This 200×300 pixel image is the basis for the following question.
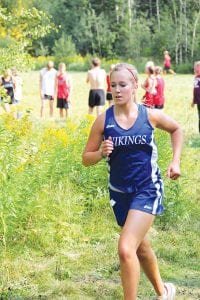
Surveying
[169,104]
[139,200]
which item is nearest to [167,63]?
[169,104]

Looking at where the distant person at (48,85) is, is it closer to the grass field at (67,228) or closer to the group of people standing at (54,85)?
the group of people standing at (54,85)

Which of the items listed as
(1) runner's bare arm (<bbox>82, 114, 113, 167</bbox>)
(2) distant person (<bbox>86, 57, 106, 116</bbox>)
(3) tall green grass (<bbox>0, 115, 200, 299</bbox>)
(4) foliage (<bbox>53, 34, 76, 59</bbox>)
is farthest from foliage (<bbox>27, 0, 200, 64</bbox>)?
(1) runner's bare arm (<bbox>82, 114, 113, 167</bbox>)

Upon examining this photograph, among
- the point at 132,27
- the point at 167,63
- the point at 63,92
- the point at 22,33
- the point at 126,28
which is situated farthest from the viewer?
the point at 126,28

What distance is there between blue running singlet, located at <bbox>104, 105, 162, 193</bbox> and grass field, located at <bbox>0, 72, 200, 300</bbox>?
1.08m

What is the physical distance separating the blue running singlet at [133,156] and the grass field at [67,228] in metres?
1.08

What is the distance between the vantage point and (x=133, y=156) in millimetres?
4395

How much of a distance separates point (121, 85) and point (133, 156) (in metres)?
0.47

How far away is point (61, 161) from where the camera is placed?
22.0 feet

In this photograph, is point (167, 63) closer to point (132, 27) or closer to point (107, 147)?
point (132, 27)

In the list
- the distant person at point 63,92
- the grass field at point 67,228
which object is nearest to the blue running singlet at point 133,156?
the grass field at point 67,228

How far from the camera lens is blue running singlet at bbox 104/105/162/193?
14.3 feet

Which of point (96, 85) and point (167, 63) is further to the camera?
point (167, 63)

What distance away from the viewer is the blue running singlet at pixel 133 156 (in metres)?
4.36

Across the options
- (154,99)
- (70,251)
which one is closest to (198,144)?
(154,99)
